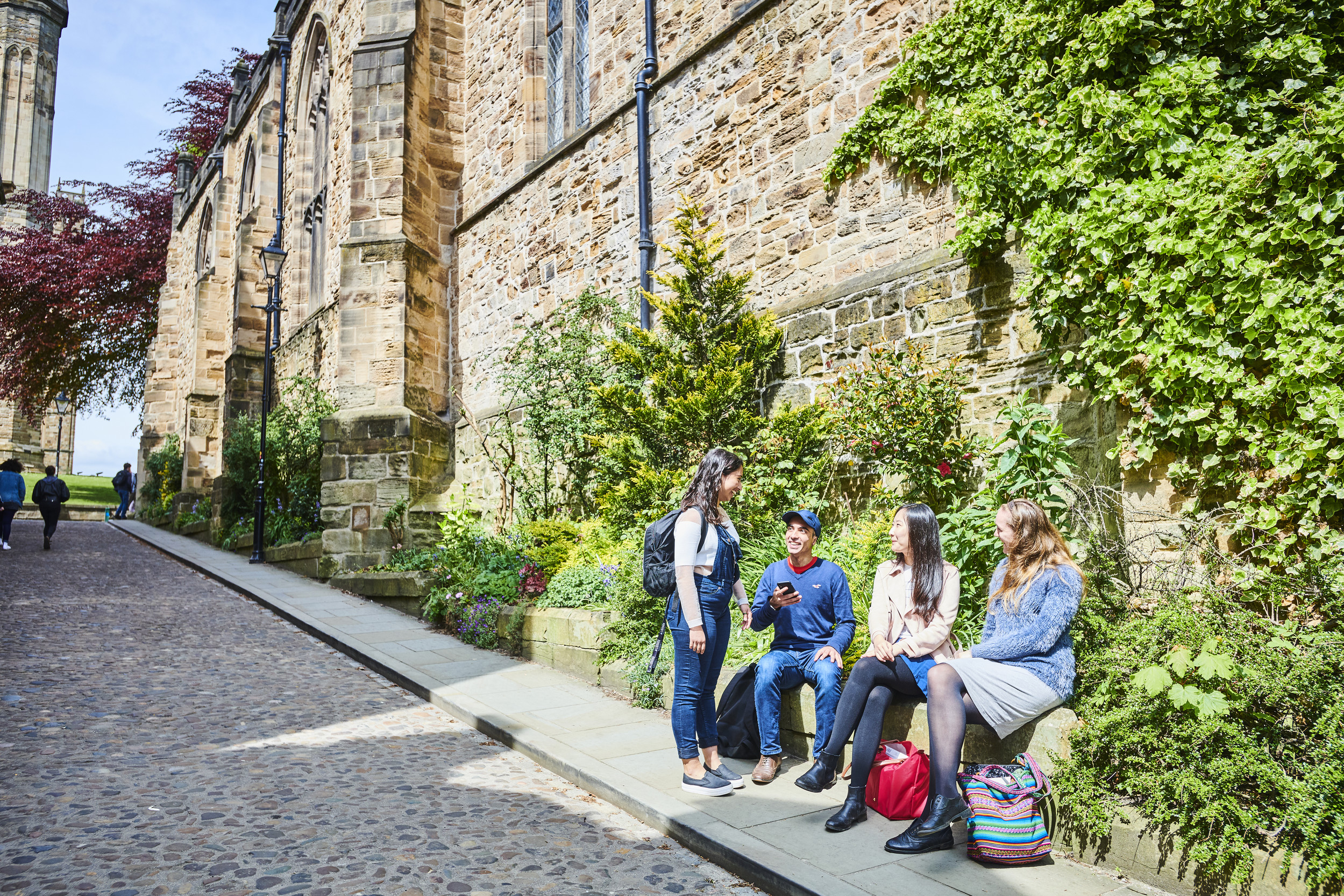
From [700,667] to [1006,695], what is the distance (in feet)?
4.73

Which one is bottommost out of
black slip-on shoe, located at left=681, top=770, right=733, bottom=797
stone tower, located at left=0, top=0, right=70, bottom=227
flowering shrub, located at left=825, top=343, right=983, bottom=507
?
black slip-on shoe, located at left=681, top=770, right=733, bottom=797

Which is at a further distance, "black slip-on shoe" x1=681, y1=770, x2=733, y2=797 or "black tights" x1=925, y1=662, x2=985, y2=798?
"black slip-on shoe" x1=681, y1=770, x2=733, y2=797

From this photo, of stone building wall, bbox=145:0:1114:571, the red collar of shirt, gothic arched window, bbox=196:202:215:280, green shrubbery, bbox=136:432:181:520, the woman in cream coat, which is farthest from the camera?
gothic arched window, bbox=196:202:215:280

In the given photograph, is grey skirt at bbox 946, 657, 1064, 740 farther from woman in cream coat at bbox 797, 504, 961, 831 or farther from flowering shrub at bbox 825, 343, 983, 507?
flowering shrub at bbox 825, 343, 983, 507

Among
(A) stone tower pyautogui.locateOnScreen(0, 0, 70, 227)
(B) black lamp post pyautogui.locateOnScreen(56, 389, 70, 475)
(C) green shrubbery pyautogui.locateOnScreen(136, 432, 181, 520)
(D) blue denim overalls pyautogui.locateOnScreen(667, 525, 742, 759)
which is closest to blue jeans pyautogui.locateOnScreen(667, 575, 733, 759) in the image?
(D) blue denim overalls pyautogui.locateOnScreen(667, 525, 742, 759)

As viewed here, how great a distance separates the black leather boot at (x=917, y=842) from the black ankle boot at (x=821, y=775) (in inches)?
27.1

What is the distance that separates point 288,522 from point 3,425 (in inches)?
1352

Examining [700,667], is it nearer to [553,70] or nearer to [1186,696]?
[1186,696]

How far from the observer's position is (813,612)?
4762mm

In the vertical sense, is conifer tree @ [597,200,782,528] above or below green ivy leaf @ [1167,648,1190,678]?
above

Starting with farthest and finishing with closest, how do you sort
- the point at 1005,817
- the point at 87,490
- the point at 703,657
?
the point at 87,490 → the point at 703,657 → the point at 1005,817

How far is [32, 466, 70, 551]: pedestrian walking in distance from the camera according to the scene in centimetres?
1556

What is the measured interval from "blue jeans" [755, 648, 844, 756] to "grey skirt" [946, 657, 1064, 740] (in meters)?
0.79

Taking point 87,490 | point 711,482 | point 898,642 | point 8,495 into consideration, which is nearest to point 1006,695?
point 898,642
